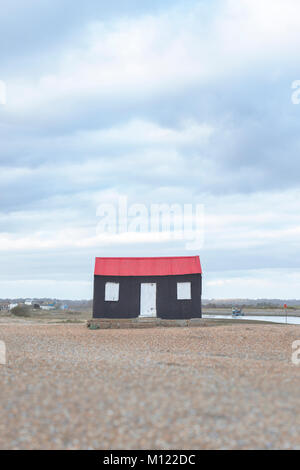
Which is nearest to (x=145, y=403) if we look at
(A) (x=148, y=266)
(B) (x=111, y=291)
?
(B) (x=111, y=291)

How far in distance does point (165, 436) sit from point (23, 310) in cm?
4919

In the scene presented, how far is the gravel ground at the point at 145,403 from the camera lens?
26.5ft

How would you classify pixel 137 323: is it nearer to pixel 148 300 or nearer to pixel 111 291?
pixel 148 300

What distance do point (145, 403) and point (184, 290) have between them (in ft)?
77.2

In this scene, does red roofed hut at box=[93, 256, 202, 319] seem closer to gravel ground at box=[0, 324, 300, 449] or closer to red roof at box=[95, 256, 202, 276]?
red roof at box=[95, 256, 202, 276]

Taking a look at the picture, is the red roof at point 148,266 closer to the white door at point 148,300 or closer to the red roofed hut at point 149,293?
the red roofed hut at point 149,293

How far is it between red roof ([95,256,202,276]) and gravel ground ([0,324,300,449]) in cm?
1653

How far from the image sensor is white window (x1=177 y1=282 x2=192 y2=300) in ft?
108

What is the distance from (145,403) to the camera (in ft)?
31.7

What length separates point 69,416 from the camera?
905 centimetres

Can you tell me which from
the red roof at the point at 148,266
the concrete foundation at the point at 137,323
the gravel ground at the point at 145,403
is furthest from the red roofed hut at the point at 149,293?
the gravel ground at the point at 145,403

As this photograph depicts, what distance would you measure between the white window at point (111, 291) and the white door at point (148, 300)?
5.84ft

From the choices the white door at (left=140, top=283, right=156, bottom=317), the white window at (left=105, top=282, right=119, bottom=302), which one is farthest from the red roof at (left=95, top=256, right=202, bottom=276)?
the white door at (left=140, top=283, right=156, bottom=317)
